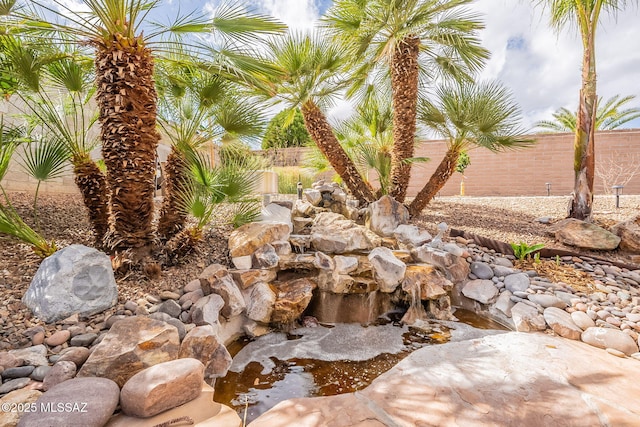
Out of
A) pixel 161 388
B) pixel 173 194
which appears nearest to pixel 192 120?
pixel 173 194

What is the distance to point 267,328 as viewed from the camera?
2984mm

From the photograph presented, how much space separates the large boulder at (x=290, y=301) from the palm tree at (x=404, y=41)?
2.83 m

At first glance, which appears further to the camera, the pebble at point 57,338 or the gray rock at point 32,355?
the pebble at point 57,338

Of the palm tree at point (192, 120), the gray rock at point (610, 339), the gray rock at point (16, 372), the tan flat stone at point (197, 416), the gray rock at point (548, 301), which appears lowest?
the gray rock at point (610, 339)

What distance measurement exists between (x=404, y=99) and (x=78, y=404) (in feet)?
17.0

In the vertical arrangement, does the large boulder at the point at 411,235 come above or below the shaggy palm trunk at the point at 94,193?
below

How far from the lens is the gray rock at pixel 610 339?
243 cm

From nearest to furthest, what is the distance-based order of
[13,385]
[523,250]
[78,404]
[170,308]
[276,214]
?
[78,404] < [13,385] < [170,308] < [523,250] < [276,214]

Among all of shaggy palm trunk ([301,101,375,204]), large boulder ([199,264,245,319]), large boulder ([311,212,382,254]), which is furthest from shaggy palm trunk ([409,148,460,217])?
large boulder ([199,264,245,319])

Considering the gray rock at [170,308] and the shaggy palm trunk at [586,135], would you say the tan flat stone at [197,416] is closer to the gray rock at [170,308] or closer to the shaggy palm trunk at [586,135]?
the gray rock at [170,308]

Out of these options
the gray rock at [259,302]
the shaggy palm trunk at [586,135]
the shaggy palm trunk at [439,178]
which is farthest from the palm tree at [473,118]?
the gray rock at [259,302]

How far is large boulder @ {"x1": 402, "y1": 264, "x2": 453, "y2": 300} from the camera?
11.0 ft

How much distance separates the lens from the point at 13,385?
Result: 60.7 inches

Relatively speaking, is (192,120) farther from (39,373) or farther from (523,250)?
(523,250)
